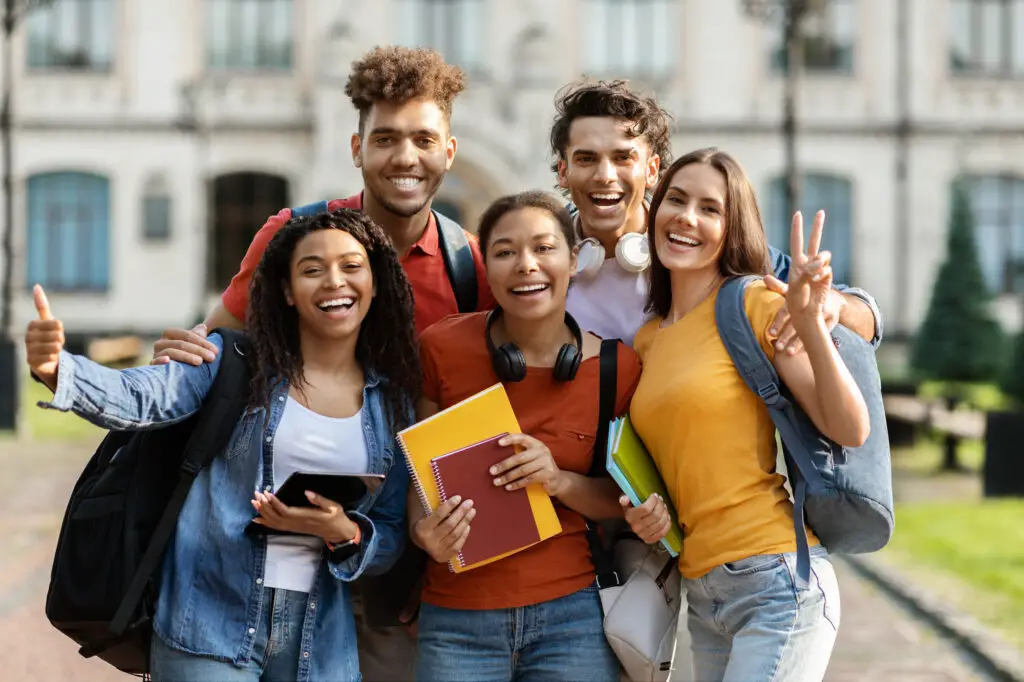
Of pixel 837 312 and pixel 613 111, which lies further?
pixel 613 111

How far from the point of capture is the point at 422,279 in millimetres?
3904

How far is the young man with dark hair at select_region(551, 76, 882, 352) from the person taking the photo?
379cm

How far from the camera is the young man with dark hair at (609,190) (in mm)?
3789

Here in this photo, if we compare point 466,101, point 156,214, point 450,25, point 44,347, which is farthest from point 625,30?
point 44,347

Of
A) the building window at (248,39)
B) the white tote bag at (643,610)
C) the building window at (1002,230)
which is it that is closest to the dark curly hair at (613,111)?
the white tote bag at (643,610)

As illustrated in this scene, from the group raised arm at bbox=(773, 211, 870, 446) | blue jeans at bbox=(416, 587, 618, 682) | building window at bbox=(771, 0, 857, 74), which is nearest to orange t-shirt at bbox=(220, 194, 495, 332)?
blue jeans at bbox=(416, 587, 618, 682)

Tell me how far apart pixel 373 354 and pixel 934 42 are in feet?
81.7

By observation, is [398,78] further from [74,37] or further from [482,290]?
[74,37]

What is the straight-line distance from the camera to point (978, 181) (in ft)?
84.7

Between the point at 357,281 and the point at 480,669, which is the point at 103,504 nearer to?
the point at 357,281

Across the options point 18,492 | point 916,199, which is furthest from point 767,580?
point 916,199

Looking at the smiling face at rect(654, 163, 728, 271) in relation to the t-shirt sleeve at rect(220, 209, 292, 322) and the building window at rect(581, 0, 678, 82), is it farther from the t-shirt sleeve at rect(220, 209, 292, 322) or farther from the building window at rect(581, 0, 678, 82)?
the building window at rect(581, 0, 678, 82)

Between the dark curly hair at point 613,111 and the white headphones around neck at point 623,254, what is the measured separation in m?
0.33

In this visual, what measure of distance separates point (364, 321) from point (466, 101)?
2231 centimetres
